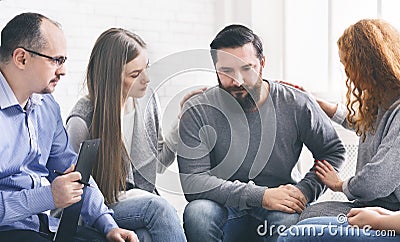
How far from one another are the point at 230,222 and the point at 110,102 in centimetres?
63

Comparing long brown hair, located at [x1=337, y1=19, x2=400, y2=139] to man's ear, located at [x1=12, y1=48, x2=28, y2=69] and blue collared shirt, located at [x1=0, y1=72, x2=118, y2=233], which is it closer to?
blue collared shirt, located at [x1=0, y1=72, x2=118, y2=233]

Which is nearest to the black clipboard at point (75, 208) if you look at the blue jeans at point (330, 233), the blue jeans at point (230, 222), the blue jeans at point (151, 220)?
the blue jeans at point (151, 220)

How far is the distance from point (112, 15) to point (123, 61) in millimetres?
1122

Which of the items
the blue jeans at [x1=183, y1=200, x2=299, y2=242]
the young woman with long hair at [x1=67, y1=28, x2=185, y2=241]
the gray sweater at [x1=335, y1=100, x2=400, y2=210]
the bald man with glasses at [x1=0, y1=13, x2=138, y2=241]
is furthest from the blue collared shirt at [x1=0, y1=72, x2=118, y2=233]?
the gray sweater at [x1=335, y1=100, x2=400, y2=210]

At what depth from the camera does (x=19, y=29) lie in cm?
231

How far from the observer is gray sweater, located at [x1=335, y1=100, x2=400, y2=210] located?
2.20 m

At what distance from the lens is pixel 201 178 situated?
2.67 metres

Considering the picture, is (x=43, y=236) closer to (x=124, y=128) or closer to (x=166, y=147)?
(x=124, y=128)

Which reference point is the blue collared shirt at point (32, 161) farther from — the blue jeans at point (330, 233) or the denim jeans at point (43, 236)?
the blue jeans at point (330, 233)

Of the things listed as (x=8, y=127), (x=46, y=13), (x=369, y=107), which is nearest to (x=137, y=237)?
(x=8, y=127)

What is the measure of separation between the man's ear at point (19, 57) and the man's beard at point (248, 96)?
0.80 m

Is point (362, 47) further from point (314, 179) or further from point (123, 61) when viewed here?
point (123, 61)

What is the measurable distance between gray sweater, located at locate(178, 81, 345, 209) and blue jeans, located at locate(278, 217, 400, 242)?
575 mm

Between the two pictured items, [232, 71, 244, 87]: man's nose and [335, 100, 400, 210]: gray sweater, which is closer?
[335, 100, 400, 210]: gray sweater
